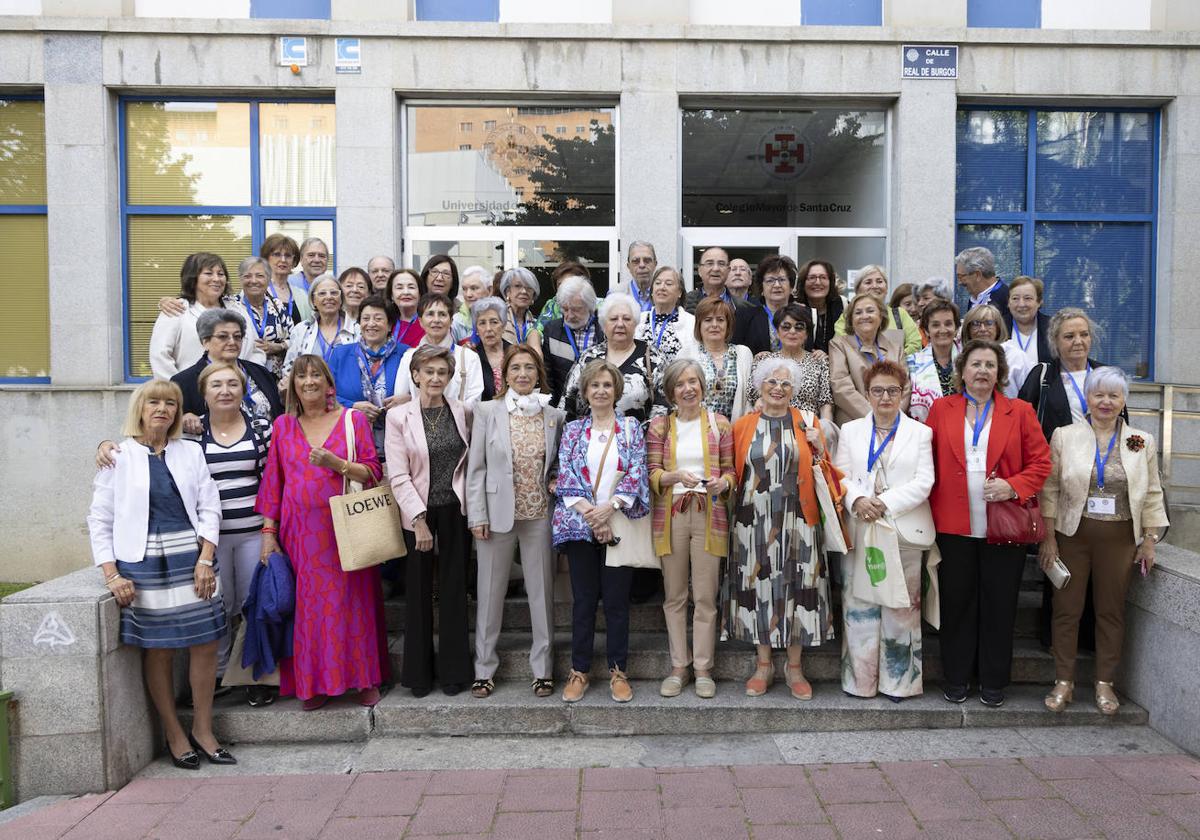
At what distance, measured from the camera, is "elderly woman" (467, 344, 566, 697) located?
16.1ft

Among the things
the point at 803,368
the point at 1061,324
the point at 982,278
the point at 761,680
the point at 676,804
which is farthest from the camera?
the point at 982,278

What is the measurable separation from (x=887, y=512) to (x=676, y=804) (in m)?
1.98

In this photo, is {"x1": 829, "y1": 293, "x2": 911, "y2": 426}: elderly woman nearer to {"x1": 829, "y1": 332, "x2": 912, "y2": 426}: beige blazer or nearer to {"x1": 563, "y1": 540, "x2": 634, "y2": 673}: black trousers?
{"x1": 829, "y1": 332, "x2": 912, "y2": 426}: beige blazer

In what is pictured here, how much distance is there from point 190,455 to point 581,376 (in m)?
2.18

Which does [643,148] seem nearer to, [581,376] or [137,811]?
[581,376]

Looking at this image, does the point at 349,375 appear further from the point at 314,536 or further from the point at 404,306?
the point at 314,536

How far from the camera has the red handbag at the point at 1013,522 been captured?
4648 millimetres

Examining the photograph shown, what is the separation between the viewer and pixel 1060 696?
4.84 metres

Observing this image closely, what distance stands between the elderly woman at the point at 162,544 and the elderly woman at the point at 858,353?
379 cm

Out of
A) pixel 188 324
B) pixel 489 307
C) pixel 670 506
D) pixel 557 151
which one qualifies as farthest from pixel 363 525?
pixel 557 151

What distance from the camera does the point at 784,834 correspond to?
12.1 feet

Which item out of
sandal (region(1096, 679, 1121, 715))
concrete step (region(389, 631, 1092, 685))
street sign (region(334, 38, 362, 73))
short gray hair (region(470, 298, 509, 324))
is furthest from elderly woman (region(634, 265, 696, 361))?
street sign (region(334, 38, 362, 73))

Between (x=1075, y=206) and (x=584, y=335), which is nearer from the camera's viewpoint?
(x=584, y=335)

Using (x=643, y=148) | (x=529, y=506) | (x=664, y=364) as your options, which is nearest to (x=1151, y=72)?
(x=643, y=148)
